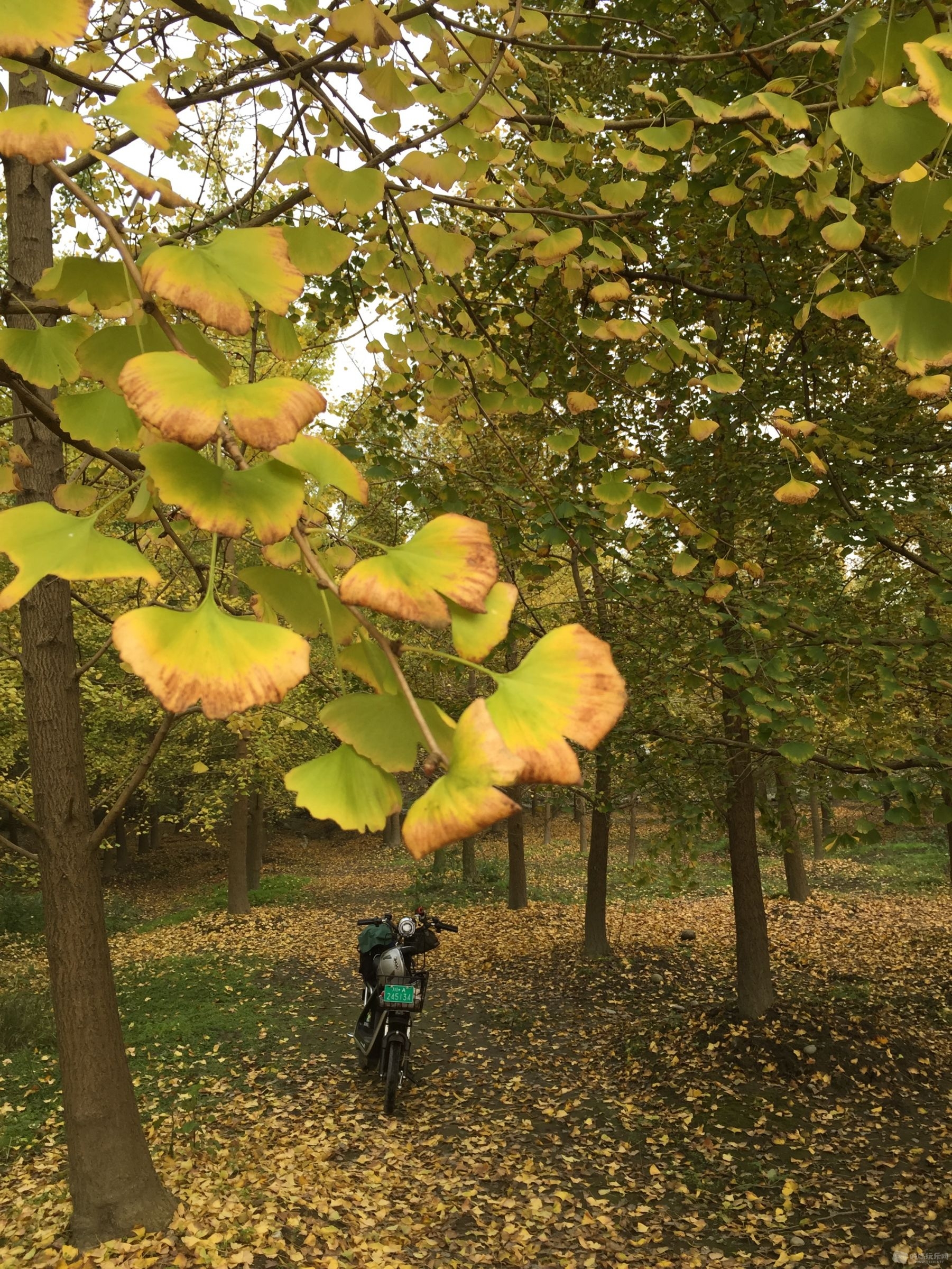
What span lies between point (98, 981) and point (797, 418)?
503 centimetres

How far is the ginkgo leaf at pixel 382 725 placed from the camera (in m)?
0.72

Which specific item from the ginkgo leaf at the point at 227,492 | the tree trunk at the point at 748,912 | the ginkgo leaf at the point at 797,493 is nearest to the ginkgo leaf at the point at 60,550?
the ginkgo leaf at the point at 227,492

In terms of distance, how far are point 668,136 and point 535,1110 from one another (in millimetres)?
6532

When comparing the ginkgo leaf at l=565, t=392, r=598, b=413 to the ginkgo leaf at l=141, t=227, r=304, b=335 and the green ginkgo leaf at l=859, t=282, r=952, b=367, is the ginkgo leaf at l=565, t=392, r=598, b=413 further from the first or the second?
the ginkgo leaf at l=141, t=227, r=304, b=335

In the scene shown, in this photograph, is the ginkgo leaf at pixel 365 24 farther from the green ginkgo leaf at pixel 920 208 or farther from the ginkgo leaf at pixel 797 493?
the ginkgo leaf at pixel 797 493

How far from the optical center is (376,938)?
6.96 meters

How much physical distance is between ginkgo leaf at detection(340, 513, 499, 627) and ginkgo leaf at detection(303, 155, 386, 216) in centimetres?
80

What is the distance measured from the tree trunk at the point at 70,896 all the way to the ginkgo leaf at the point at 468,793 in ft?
12.8

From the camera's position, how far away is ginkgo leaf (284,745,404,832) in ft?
2.24

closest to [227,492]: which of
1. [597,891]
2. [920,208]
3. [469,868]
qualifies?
[920,208]

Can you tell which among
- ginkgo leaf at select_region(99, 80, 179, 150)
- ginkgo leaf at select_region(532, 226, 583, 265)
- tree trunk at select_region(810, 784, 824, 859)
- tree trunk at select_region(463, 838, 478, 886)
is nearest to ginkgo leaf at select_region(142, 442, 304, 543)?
ginkgo leaf at select_region(99, 80, 179, 150)

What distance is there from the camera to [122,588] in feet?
28.4

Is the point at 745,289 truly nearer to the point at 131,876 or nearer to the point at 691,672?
the point at 691,672

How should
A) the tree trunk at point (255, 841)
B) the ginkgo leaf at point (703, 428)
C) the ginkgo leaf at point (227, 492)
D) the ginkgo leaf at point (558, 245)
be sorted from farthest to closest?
1. the tree trunk at point (255, 841)
2. the ginkgo leaf at point (703, 428)
3. the ginkgo leaf at point (558, 245)
4. the ginkgo leaf at point (227, 492)
